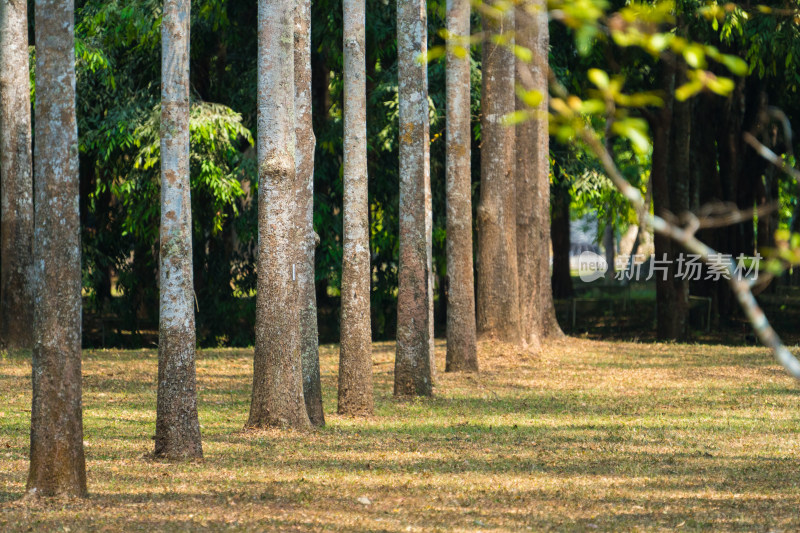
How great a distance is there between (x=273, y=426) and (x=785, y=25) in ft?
51.1

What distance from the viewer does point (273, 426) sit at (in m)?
10.5

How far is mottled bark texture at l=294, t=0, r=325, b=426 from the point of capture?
10.9 meters

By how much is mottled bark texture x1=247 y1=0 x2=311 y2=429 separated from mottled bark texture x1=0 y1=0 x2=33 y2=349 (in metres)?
8.19

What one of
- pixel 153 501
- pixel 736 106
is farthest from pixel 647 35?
pixel 736 106

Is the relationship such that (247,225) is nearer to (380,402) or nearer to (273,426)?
(380,402)

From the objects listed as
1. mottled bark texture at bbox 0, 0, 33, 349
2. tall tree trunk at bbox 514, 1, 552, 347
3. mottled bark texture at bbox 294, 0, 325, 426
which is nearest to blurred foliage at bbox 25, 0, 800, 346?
tall tree trunk at bbox 514, 1, 552, 347

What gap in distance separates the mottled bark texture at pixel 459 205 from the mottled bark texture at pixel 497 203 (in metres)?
1.94

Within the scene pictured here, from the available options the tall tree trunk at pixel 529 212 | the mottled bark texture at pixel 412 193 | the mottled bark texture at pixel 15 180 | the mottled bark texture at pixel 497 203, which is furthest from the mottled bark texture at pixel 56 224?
the tall tree trunk at pixel 529 212

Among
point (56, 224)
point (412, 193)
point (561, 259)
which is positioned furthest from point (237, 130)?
point (561, 259)

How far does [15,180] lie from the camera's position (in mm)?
17172

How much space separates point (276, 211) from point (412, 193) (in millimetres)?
3174

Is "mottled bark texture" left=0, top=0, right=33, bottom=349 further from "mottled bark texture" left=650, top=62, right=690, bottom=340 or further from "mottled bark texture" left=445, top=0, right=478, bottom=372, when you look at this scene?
"mottled bark texture" left=650, top=62, right=690, bottom=340

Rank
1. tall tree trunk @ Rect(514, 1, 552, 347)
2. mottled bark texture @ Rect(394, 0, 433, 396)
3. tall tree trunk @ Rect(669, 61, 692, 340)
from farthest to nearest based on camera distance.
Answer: tall tree trunk @ Rect(669, 61, 692, 340)
tall tree trunk @ Rect(514, 1, 552, 347)
mottled bark texture @ Rect(394, 0, 433, 396)

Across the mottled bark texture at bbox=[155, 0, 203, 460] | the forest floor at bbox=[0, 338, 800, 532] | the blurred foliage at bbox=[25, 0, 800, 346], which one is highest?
the blurred foliage at bbox=[25, 0, 800, 346]
